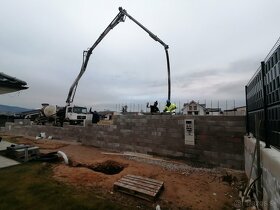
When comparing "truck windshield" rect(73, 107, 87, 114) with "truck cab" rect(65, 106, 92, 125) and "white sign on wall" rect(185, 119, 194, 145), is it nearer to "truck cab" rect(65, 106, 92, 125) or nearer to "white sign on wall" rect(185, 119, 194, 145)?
"truck cab" rect(65, 106, 92, 125)

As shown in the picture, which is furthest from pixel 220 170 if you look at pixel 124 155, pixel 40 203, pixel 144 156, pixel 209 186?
pixel 40 203

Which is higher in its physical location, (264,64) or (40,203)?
(264,64)

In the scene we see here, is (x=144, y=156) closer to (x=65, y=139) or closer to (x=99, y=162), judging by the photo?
(x=99, y=162)

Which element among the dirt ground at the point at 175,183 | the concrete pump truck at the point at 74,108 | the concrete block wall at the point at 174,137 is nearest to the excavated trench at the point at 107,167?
the dirt ground at the point at 175,183

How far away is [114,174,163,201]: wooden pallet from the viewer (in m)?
5.35

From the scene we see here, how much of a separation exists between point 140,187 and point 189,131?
4178 millimetres

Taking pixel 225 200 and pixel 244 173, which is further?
pixel 244 173

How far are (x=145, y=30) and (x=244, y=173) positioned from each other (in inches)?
459

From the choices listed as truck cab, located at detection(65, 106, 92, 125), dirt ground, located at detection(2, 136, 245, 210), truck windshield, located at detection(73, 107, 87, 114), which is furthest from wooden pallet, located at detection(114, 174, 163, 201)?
truck windshield, located at detection(73, 107, 87, 114)

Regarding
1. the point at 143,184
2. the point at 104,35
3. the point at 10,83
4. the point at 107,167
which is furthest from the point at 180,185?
the point at 104,35

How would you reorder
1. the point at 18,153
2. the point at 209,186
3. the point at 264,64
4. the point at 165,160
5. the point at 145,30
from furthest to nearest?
the point at 145,30
the point at 165,160
the point at 18,153
the point at 209,186
the point at 264,64

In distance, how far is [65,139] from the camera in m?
15.8

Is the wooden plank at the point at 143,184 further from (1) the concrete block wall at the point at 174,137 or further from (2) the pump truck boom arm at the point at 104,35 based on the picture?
(2) the pump truck boom arm at the point at 104,35

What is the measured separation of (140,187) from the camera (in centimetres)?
571
